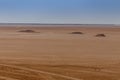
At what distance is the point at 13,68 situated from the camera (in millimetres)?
9047

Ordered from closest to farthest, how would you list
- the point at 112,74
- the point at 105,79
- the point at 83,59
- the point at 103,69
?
the point at 105,79 → the point at 112,74 → the point at 103,69 → the point at 83,59

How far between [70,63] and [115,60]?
156 cm

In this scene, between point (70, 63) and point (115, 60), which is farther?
point (115, 60)

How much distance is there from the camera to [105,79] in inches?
305

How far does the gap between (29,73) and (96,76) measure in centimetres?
163

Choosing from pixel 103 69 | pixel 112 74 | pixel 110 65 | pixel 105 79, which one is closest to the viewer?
pixel 105 79

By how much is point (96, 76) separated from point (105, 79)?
0.33 metres

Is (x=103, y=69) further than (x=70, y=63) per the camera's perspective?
No

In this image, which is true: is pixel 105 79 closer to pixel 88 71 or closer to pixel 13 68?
pixel 88 71

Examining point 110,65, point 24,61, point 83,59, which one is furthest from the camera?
point 83,59

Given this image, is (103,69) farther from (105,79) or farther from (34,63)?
(34,63)

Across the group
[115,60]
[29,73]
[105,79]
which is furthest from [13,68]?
[115,60]

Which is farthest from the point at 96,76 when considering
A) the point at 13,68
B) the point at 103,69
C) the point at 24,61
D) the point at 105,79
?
the point at 24,61

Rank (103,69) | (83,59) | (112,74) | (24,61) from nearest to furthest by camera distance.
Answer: (112,74)
(103,69)
(24,61)
(83,59)
